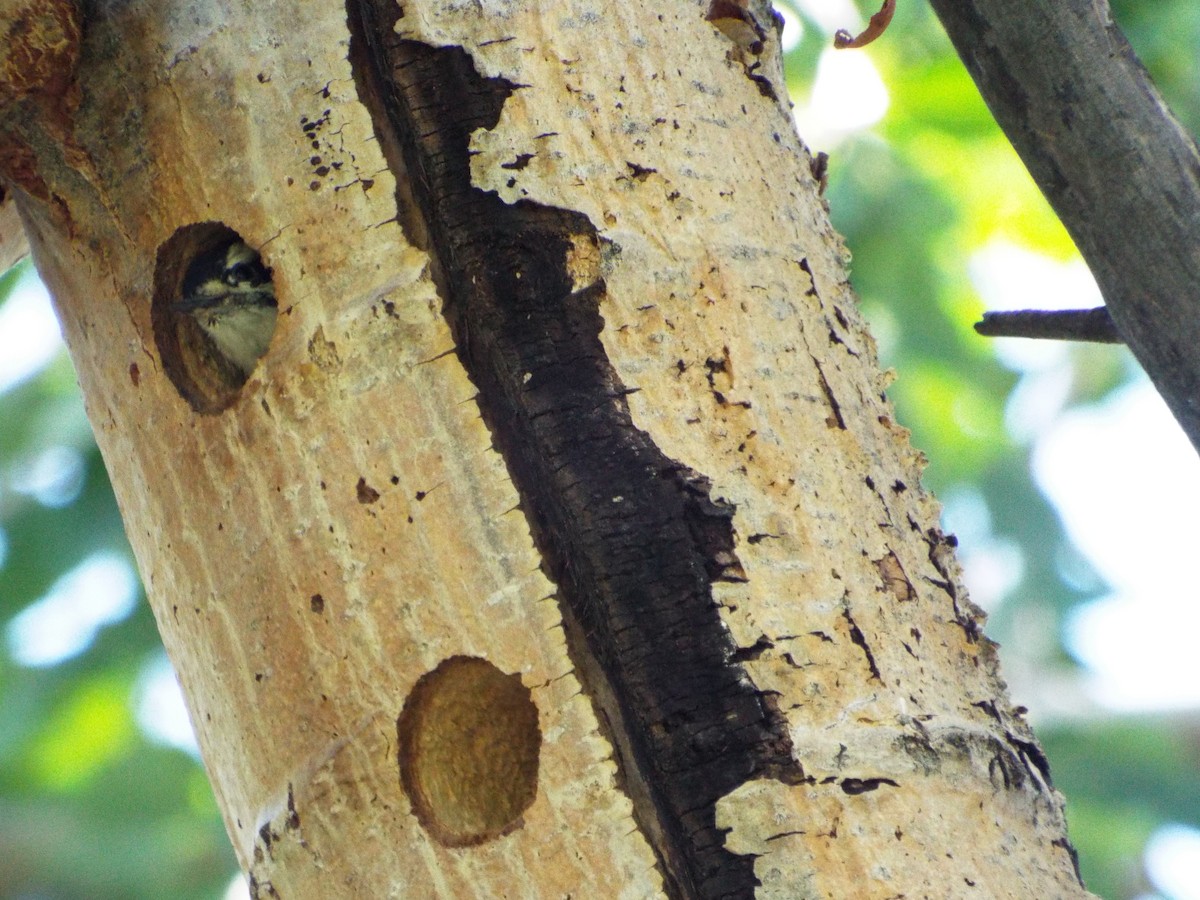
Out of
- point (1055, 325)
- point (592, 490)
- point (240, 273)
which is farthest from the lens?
point (240, 273)

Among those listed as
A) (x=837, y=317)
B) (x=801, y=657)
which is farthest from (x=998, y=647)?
(x=837, y=317)

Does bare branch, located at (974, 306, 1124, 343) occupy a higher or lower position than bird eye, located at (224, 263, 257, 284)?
lower

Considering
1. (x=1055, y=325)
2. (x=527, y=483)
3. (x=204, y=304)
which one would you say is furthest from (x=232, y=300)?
(x=1055, y=325)

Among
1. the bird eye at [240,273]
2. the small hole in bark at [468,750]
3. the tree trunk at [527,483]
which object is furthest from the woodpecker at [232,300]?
the small hole in bark at [468,750]

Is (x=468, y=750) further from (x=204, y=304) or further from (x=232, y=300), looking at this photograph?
(x=232, y=300)

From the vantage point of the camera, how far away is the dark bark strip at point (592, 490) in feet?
3.69

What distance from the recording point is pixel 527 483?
1181 mm

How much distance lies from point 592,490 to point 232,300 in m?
0.97

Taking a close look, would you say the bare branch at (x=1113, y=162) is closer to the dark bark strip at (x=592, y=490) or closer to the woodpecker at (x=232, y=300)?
the dark bark strip at (x=592, y=490)

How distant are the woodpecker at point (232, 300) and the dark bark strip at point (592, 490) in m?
0.22

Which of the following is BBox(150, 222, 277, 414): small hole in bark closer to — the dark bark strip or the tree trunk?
the tree trunk

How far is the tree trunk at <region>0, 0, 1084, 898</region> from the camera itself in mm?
1129

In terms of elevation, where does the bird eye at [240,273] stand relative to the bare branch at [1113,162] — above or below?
above

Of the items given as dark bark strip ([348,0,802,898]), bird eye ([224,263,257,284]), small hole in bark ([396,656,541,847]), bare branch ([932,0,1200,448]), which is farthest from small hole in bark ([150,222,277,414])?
bare branch ([932,0,1200,448])
